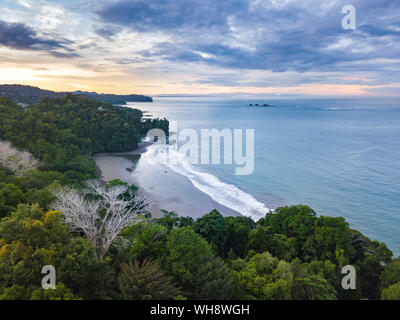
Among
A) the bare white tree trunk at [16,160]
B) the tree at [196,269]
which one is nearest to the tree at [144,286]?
the tree at [196,269]

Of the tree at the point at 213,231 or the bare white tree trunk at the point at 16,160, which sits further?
the bare white tree trunk at the point at 16,160

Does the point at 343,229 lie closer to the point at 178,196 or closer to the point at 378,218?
the point at 378,218

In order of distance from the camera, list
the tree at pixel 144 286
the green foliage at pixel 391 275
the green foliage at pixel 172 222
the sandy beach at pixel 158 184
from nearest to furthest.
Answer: the tree at pixel 144 286 < the green foliage at pixel 391 275 < the green foliage at pixel 172 222 < the sandy beach at pixel 158 184

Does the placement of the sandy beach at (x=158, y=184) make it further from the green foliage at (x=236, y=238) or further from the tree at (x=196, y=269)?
the tree at (x=196, y=269)

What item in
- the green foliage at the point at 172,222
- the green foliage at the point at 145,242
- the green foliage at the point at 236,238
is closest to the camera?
the green foliage at the point at 145,242

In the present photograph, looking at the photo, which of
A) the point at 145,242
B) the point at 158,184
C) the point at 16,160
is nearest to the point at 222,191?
the point at 158,184

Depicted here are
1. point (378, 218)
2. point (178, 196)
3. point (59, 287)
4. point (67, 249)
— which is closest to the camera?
point (59, 287)

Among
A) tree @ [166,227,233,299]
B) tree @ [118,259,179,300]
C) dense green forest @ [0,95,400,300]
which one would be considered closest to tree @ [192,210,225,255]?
dense green forest @ [0,95,400,300]
